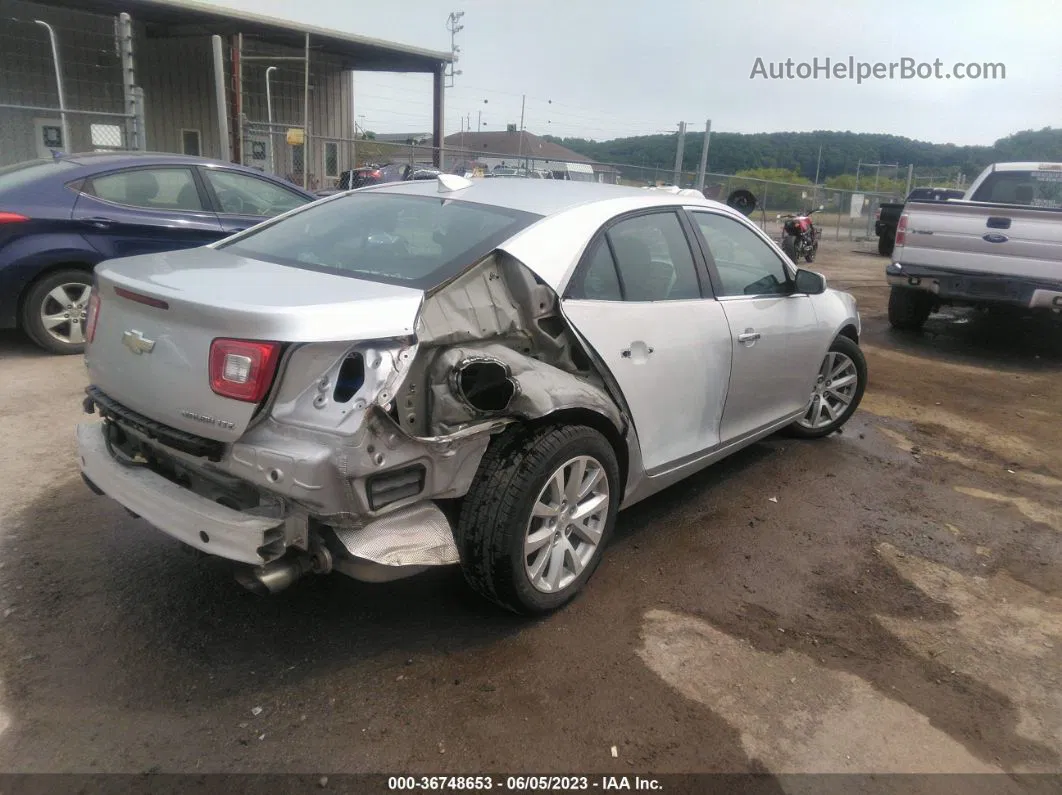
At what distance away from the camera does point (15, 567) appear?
3299 mm

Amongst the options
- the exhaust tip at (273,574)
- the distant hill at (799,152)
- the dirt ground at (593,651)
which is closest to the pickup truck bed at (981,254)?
the dirt ground at (593,651)

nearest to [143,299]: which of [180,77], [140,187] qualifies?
[140,187]

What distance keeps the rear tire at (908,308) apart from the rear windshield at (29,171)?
8432 mm

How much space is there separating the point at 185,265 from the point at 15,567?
4.86ft

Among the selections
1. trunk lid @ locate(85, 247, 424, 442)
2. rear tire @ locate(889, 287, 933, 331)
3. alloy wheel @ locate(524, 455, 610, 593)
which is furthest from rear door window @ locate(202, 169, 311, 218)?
rear tire @ locate(889, 287, 933, 331)

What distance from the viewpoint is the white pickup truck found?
24.9 feet

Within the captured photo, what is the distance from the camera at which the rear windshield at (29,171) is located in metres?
6.02

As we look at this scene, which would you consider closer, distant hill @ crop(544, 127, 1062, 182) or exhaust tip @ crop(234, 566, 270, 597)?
exhaust tip @ crop(234, 566, 270, 597)

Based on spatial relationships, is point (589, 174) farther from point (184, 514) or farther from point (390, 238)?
point (184, 514)

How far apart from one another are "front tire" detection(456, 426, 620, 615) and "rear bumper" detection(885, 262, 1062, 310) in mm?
6371

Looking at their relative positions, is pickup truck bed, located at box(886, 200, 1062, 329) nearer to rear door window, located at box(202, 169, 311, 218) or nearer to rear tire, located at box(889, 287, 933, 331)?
rear tire, located at box(889, 287, 933, 331)

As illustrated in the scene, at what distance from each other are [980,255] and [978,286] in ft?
1.01

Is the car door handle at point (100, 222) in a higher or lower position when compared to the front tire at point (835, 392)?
higher

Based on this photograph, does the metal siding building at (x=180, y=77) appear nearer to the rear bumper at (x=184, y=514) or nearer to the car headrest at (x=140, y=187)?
the car headrest at (x=140, y=187)
